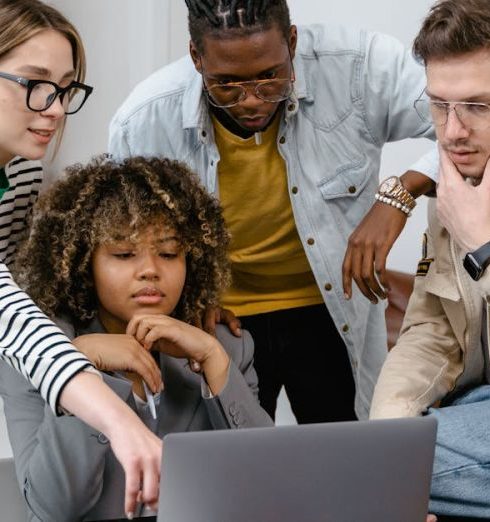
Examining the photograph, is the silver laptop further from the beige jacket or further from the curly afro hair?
the curly afro hair

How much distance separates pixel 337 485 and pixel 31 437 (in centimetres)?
68

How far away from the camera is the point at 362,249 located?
78.4 inches

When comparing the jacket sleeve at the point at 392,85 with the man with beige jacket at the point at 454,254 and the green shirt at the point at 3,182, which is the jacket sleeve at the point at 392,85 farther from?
the green shirt at the point at 3,182

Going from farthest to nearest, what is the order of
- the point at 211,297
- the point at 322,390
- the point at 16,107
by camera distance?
the point at 322,390, the point at 211,297, the point at 16,107

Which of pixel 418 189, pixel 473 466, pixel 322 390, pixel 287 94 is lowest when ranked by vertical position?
pixel 322 390

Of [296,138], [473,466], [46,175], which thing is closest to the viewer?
[473,466]

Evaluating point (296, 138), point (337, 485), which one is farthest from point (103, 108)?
point (337, 485)

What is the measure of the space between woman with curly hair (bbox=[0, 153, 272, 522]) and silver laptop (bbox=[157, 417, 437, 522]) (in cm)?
49

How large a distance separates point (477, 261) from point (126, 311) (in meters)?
0.60

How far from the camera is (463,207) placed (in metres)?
1.76

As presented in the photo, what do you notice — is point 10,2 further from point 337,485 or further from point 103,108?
point 103,108

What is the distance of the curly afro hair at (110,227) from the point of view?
1.87 metres

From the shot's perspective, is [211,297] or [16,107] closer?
[16,107]

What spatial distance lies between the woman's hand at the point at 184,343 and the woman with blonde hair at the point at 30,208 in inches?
12.7
